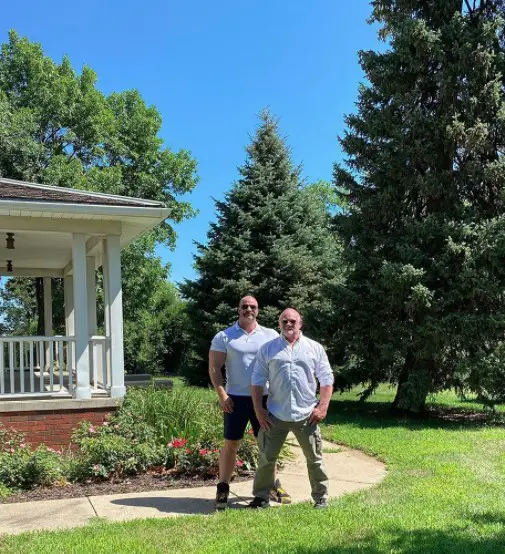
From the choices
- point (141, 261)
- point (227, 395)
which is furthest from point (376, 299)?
point (141, 261)

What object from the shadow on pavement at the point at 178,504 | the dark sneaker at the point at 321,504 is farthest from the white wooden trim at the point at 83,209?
the dark sneaker at the point at 321,504

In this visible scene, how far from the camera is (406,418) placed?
37.2ft

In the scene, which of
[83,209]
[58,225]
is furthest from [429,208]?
[58,225]

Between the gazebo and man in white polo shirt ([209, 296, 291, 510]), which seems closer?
man in white polo shirt ([209, 296, 291, 510])

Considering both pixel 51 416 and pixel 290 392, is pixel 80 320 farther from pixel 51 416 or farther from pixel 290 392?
pixel 290 392

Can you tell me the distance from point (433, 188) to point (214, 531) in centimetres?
817

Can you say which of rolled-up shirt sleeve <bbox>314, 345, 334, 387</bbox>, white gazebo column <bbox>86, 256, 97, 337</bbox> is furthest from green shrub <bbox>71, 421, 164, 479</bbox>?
white gazebo column <bbox>86, 256, 97, 337</bbox>

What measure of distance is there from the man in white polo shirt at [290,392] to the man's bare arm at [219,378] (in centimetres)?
32

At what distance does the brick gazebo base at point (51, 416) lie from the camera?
24.9 feet

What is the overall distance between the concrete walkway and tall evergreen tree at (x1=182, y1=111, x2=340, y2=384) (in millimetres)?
10148

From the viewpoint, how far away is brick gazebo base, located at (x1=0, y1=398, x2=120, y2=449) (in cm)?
759

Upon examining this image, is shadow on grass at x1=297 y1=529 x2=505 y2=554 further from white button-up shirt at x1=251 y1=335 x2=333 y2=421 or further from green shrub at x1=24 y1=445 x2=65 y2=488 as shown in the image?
green shrub at x1=24 y1=445 x2=65 y2=488

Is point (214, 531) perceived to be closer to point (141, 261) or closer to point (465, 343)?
point (465, 343)

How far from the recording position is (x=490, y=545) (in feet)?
13.6
